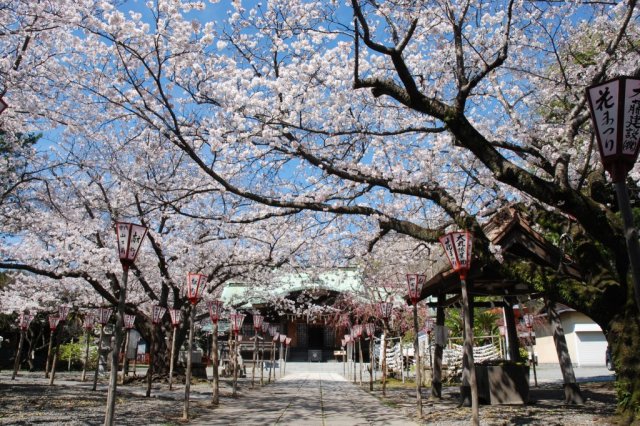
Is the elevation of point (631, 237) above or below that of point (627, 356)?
above

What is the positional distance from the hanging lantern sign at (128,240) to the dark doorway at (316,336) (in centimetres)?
2846

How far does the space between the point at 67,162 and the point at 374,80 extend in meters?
7.51

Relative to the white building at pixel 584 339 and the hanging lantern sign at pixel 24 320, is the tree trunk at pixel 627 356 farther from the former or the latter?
the white building at pixel 584 339

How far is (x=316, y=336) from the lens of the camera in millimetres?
34281

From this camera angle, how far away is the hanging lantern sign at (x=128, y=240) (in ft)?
21.4

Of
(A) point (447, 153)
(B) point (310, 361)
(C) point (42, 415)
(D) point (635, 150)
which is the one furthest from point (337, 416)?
(B) point (310, 361)

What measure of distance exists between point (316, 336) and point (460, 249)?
2853 centimetres

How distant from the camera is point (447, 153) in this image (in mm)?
10758

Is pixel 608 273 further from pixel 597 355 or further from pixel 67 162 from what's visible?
pixel 597 355

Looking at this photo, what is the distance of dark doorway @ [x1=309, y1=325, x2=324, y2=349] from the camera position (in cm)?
3406

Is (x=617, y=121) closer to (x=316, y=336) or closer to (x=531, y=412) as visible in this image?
(x=531, y=412)

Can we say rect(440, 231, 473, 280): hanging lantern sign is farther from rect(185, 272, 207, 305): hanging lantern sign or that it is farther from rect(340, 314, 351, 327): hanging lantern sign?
rect(340, 314, 351, 327): hanging lantern sign

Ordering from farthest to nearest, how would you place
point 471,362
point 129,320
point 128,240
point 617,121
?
point 129,320 < point 471,362 < point 128,240 < point 617,121

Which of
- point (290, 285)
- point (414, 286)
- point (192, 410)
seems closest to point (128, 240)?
point (192, 410)
